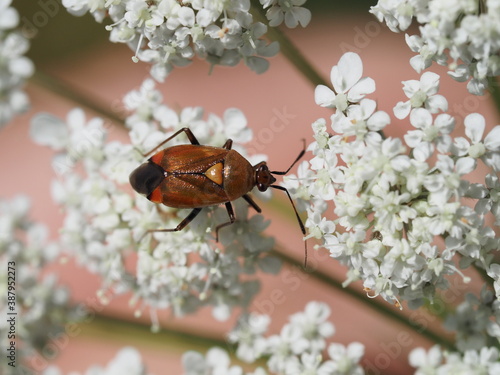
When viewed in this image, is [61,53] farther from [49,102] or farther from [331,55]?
[331,55]

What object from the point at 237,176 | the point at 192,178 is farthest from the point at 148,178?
the point at 237,176

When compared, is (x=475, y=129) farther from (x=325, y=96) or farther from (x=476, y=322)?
(x=476, y=322)

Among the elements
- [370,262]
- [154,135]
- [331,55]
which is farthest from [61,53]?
[370,262]

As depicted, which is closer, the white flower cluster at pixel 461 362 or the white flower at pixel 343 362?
the white flower cluster at pixel 461 362

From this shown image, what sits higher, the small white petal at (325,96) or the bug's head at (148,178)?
the small white petal at (325,96)

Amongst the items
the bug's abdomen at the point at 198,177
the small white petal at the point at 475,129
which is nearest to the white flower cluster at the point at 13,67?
the bug's abdomen at the point at 198,177

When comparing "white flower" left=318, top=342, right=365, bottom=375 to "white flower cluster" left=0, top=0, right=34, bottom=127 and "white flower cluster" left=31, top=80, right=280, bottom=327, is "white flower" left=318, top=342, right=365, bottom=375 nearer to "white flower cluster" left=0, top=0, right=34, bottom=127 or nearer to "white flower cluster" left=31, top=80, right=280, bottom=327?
"white flower cluster" left=31, top=80, right=280, bottom=327

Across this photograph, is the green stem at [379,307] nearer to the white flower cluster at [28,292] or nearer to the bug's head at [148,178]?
the bug's head at [148,178]
